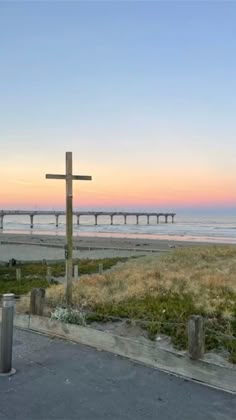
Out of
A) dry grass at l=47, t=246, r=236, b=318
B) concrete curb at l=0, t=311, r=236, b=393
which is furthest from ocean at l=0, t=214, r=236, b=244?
concrete curb at l=0, t=311, r=236, b=393

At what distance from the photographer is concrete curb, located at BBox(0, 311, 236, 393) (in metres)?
3.96

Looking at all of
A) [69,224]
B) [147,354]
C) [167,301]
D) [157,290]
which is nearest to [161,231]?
[157,290]

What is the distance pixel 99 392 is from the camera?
12.2 feet

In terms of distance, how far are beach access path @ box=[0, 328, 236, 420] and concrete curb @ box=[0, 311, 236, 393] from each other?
11 centimetres

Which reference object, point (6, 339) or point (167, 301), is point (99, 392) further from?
point (167, 301)

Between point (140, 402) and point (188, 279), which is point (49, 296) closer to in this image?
point (188, 279)

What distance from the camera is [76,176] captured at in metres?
6.53

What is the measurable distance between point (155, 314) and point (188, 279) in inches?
120

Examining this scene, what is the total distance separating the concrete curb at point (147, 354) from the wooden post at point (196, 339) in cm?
8

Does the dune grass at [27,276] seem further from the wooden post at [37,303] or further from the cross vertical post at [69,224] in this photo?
the wooden post at [37,303]

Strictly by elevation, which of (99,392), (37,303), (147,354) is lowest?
(99,392)

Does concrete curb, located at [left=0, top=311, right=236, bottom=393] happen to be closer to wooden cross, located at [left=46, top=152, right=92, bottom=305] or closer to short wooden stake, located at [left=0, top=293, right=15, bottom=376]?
wooden cross, located at [left=46, top=152, right=92, bottom=305]

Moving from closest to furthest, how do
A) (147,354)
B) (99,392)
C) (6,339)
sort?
(99,392), (6,339), (147,354)

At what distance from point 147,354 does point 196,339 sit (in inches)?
24.3
